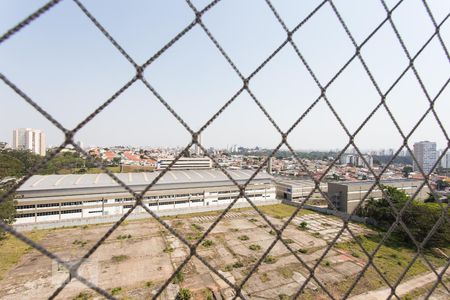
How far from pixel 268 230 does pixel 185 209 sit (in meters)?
3.61

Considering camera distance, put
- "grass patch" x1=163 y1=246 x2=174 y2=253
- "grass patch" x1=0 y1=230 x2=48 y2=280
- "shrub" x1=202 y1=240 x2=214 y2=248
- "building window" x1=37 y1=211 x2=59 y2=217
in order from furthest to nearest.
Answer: "building window" x1=37 y1=211 x2=59 y2=217 < "shrub" x1=202 y1=240 x2=214 y2=248 < "grass patch" x1=163 y1=246 x2=174 y2=253 < "grass patch" x1=0 y1=230 x2=48 y2=280

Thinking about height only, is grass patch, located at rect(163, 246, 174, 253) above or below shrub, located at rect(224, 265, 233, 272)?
above

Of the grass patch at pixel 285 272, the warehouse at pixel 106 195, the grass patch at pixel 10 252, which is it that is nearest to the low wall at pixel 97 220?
the warehouse at pixel 106 195

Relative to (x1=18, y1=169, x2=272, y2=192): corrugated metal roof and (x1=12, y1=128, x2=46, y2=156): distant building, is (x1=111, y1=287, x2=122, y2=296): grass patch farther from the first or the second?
(x1=12, y1=128, x2=46, y2=156): distant building

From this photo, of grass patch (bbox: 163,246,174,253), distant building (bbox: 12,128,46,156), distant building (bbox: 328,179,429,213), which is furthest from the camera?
distant building (bbox: 12,128,46,156)

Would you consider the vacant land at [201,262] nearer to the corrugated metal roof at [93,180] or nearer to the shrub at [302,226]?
the shrub at [302,226]

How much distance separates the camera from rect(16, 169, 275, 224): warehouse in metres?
7.91

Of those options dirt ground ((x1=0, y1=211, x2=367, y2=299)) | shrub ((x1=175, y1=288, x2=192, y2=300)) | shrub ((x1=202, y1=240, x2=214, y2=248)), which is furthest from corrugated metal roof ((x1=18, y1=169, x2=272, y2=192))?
shrub ((x1=175, y1=288, x2=192, y2=300))

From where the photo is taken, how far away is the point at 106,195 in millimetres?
8820

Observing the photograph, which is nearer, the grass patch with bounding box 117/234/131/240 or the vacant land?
the vacant land

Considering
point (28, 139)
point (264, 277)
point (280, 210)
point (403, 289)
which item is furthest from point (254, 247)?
point (28, 139)

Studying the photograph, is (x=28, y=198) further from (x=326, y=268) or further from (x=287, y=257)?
(x=326, y=268)

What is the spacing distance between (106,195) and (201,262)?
6.74 metres

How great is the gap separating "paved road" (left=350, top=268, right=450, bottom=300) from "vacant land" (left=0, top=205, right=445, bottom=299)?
5.1 inches
